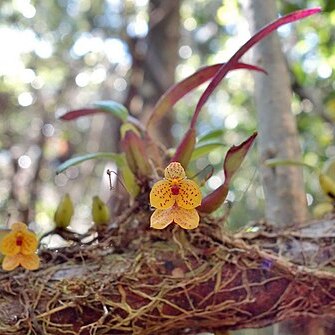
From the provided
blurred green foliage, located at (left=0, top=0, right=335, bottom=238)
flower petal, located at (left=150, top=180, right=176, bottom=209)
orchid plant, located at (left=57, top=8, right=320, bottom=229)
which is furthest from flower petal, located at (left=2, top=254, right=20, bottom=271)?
blurred green foliage, located at (left=0, top=0, right=335, bottom=238)

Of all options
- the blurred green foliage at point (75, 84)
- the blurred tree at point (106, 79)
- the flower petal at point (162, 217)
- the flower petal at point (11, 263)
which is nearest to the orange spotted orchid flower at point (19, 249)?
the flower petal at point (11, 263)

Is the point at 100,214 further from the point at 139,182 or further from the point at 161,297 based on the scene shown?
the point at 161,297

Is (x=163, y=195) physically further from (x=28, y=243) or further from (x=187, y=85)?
(x=187, y=85)

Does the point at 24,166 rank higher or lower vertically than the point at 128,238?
lower

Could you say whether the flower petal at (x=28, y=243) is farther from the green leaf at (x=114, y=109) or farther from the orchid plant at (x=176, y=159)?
the green leaf at (x=114, y=109)

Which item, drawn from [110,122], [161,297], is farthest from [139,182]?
[110,122]

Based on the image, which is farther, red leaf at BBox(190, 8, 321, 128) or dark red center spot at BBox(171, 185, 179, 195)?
red leaf at BBox(190, 8, 321, 128)

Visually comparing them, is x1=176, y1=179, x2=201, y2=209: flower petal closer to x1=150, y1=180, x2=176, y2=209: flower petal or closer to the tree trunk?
x1=150, y1=180, x2=176, y2=209: flower petal
